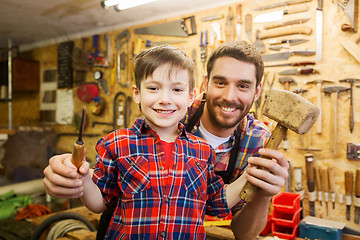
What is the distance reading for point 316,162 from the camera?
2.38 m

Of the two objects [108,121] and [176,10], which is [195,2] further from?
[108,121]

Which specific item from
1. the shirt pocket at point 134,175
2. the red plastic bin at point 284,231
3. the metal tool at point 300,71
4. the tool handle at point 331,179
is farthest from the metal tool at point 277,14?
the shirt pocket at point 134,175

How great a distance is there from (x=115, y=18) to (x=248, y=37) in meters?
1.74

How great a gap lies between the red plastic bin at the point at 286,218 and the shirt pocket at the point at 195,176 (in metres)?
1.44

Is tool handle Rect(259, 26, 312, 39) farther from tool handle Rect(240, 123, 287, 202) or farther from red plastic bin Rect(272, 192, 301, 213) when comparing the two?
tool handle Rect(240, 123, 287, 202)

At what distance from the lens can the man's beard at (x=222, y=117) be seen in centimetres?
112

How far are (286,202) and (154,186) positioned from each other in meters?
1.80

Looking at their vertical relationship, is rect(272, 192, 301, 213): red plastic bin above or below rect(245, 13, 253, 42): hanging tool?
below

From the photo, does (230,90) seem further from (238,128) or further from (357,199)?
(357,199)

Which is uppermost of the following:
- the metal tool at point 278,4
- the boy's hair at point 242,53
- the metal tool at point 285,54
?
the metal tool at point 278,4

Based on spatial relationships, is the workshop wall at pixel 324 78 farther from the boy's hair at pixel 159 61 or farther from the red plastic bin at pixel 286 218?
the boy's hair at pixel 159 61

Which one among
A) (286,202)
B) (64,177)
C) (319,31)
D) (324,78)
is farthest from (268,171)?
(319,31)

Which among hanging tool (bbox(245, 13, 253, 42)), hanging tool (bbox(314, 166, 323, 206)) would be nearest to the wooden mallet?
hanging tool (bbox(314, 166, 323, 206))

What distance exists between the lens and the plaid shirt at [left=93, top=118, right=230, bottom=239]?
2.81 feet
